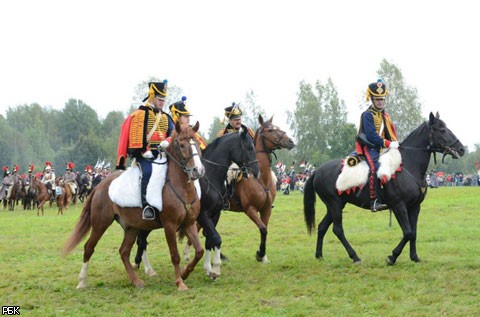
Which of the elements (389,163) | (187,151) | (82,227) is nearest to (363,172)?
(389,163)

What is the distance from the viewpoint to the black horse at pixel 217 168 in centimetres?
1125

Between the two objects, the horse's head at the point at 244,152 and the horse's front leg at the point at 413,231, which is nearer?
the horse's head at the point at 244,152

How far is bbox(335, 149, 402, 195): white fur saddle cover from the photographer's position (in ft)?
38.4

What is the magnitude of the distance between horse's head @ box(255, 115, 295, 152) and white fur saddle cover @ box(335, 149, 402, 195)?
137cm

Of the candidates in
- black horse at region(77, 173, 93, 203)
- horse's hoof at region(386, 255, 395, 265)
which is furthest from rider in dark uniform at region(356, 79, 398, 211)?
black horse at region(77, 173, 93, 203)

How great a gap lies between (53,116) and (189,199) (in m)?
123

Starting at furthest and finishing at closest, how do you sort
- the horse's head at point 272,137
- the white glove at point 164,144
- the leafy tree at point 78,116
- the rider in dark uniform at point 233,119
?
the leafy tree at point 78,116 → the rider in dark uniform at point 233,119 → the horse's head at point 272,137 → the white glove at point 164,144

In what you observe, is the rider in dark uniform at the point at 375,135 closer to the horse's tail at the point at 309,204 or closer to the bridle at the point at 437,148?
the bridle at the point at 437,148

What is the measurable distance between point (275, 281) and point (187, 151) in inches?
103

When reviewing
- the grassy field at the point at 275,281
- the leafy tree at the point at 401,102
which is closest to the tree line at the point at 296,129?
the leafy tree at the point at 401,102

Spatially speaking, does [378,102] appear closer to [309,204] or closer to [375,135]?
[375,135]

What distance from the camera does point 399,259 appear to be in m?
12.2

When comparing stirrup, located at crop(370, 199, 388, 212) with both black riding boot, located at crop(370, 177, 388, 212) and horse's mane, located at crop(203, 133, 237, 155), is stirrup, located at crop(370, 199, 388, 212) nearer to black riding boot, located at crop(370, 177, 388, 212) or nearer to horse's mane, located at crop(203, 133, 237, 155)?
black riding boot, located at crop(370, 177, 388, 212)

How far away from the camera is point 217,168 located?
1147cm
